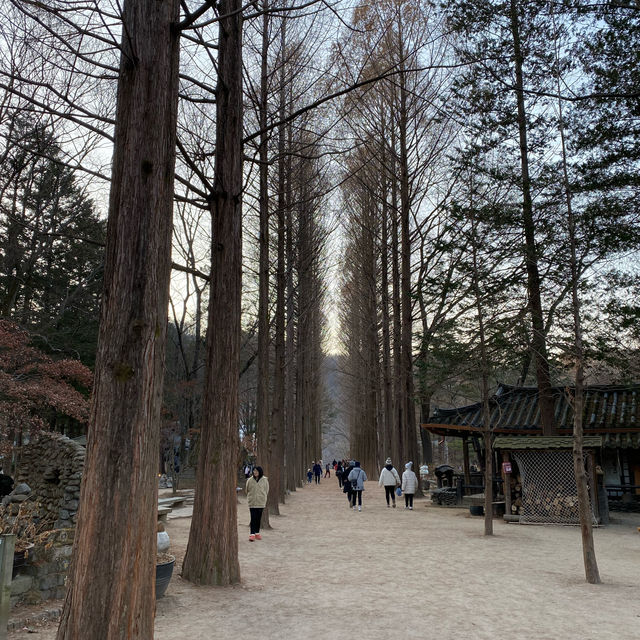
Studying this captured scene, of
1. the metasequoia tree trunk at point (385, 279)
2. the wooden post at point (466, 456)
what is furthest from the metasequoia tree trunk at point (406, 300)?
the wooden post at point (466, 456)

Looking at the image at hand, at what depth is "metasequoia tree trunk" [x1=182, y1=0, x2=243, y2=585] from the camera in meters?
7.16

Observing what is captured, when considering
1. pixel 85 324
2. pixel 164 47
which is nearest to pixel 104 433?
pixel 164 47

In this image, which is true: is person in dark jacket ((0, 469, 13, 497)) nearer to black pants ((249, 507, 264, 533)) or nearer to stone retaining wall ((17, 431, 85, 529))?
stone retaining wall ((17, 431, 85, 529))

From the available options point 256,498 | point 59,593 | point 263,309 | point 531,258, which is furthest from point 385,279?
point 59,593

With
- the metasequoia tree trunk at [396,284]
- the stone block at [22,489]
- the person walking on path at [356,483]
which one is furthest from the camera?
the metasequoia tree trunk at [396,284]

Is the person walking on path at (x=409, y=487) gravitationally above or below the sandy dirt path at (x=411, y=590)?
above

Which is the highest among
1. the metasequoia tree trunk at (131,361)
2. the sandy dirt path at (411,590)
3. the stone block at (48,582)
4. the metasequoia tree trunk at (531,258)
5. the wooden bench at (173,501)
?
the metasequoia tree trunk at (531,258)

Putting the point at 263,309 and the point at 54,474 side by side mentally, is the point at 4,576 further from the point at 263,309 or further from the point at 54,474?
the point at 263,309

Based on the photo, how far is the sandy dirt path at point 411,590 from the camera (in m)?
5.52

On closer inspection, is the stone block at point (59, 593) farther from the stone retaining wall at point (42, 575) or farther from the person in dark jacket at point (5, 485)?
the person in dark jacket at point (5, 485)

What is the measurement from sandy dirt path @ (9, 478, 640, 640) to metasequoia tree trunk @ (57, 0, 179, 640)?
206 cm

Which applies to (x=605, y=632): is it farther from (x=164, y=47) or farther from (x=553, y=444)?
(x=553, y=444)

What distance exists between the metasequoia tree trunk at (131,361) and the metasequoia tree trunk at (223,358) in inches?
122

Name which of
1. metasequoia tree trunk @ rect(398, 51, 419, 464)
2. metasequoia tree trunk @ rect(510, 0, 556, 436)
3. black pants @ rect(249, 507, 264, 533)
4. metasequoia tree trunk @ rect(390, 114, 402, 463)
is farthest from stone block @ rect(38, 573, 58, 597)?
metasequoia tree trunk @ rect(390, 114, 402, 463)
